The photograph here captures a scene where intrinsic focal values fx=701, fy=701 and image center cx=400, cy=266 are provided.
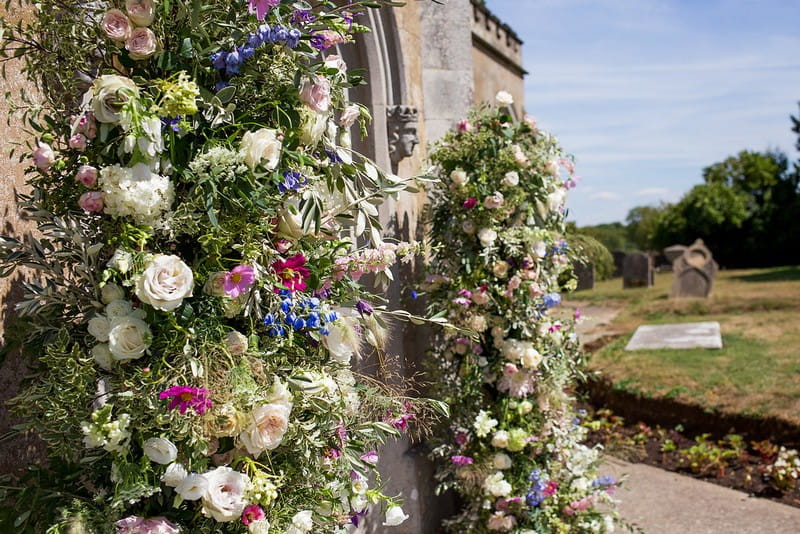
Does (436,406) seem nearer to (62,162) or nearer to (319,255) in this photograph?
(319,255)

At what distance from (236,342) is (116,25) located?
0.81 m

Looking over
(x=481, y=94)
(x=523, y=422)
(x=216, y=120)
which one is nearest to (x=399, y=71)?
(x=523, y=422)

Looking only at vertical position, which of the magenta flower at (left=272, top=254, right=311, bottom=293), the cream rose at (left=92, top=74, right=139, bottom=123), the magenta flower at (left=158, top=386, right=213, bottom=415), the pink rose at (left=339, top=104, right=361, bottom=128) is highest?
the pink rose at (left=339, top=104, right=361, bottom=128)

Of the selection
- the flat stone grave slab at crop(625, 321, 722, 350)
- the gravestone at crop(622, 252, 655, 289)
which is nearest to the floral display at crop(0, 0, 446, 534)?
the flat stone grave slab at crop(625, 321, 722, 350)

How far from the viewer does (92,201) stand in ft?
5.53

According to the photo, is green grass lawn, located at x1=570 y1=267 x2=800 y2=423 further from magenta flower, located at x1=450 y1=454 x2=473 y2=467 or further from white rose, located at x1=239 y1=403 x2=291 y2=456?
white rose, located at x1=239 y1=403 x2=291 y2=456

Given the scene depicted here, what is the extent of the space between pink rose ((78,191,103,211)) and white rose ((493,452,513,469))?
108 inches

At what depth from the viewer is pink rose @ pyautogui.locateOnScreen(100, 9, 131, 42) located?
166 centimetres

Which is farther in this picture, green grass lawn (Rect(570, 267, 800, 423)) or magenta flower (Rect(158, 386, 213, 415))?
green grass lawn (Rect(570, 267, 800, 423))

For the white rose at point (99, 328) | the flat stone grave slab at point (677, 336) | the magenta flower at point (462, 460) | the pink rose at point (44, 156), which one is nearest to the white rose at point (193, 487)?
the white rose at point (99, 328)

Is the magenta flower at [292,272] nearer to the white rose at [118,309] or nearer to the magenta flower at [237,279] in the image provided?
the magenta flower at [237,279]

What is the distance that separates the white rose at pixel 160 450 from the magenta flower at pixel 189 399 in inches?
3.8

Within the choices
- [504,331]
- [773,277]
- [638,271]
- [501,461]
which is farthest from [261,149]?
[773,277]

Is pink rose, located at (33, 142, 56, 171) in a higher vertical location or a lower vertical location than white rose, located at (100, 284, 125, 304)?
higher
